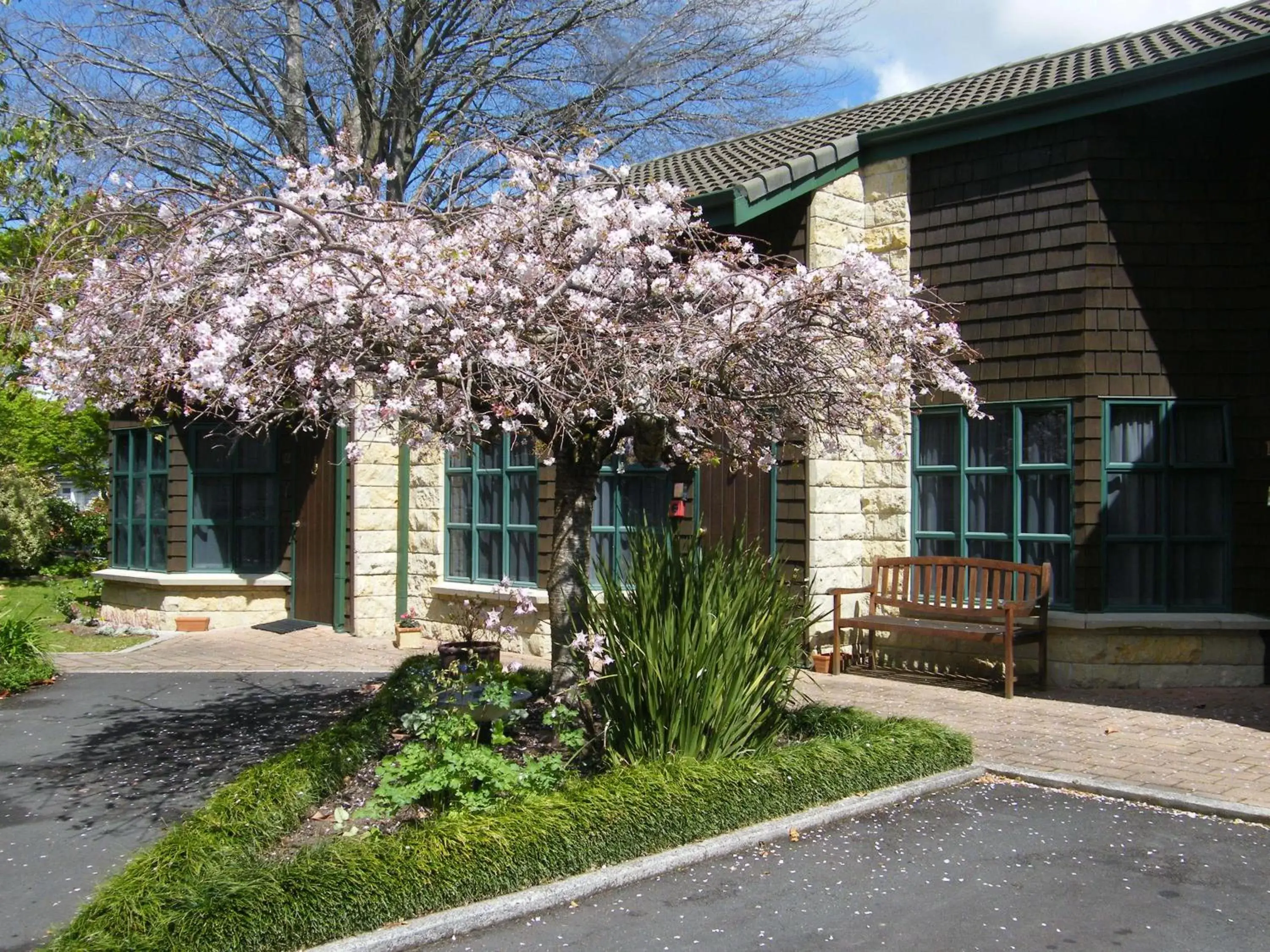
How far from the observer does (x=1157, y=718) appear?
8.20 metres

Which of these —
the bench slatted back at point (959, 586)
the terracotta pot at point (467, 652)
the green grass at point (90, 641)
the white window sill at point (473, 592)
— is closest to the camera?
the terracotta pot at point (467, 652)

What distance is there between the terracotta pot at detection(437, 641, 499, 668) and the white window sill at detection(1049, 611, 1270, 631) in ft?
15.1

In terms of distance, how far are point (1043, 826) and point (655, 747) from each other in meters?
1.97

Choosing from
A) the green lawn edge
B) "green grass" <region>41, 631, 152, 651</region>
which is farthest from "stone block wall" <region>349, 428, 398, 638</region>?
the green lawn edge

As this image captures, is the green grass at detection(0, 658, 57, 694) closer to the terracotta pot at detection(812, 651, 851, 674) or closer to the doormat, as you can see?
the doormat

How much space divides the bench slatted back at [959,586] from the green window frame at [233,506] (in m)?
8.23

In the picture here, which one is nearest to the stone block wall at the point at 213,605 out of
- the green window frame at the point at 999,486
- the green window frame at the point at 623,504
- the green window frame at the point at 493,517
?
the green window frame at the point at 493,517

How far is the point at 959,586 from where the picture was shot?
10000 millimetres

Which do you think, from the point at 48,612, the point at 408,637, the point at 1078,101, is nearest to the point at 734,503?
the point at 408,637

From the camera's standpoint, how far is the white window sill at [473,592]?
471 inches

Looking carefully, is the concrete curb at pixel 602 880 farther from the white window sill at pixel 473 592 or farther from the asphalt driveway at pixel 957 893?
the white window sill at pixel 473 592

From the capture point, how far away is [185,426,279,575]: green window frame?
14.7 m

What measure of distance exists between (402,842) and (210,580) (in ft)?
35.3

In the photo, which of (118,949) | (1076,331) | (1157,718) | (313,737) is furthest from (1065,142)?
(118,949)
